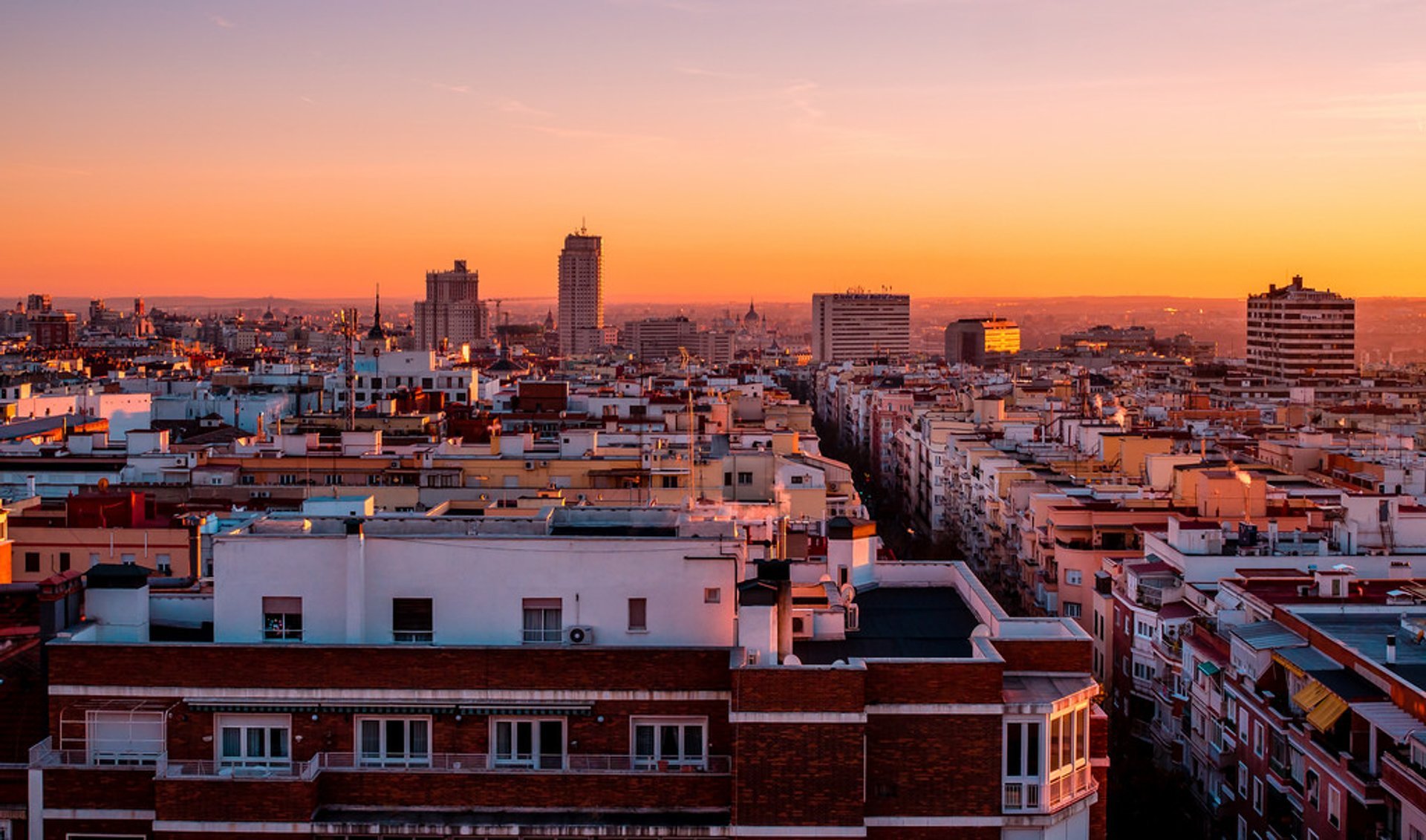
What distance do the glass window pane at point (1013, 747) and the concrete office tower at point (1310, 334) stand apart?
135 metres

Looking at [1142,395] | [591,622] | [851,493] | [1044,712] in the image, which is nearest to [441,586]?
[591,622]

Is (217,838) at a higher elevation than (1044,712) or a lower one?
lower

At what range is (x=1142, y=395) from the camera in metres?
113

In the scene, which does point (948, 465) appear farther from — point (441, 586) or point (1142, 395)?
point (441, 586)

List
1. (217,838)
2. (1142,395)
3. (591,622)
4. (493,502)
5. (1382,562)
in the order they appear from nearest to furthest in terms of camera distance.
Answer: (217,838) < (591,622) < (1382,562) < (493,502) < (1142,395)

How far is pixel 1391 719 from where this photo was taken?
23812 mm

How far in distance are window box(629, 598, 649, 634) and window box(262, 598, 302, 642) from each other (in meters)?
3.26

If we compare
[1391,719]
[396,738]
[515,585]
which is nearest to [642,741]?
[515,585]

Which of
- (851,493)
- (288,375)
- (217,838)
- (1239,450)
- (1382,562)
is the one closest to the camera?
(217,838)

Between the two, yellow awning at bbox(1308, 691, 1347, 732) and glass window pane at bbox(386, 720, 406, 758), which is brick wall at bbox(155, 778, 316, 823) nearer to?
glass window pane at bbox(386, 720, 406, 758)

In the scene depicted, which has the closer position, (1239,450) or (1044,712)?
(1044,712)

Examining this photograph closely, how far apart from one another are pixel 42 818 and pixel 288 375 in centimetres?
8439

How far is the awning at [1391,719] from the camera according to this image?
23297mm

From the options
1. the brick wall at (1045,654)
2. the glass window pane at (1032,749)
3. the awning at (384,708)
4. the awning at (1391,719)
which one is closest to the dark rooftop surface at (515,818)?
the awning at (384,708)
